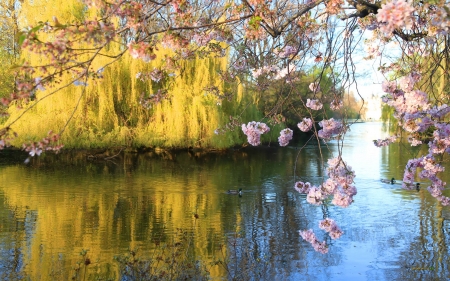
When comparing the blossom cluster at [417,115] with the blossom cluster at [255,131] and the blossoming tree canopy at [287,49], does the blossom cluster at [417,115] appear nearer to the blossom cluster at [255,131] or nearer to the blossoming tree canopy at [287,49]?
the blossoming tree canopy at [287,49]

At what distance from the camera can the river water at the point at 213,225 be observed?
5.16 m

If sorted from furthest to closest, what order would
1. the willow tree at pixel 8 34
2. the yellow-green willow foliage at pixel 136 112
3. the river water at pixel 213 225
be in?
the willow tree at pixel 8 34
the yellow-green willow foliage at pixel 136 112
the river water at pixel 213 225

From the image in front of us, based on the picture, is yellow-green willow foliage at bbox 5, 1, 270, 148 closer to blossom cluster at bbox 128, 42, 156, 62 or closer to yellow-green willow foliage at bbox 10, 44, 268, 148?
yellow-green willow foliage at bbox 10, 44, 268, 148

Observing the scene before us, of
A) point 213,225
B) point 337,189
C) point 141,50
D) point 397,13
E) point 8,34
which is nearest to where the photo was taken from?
point 397,13

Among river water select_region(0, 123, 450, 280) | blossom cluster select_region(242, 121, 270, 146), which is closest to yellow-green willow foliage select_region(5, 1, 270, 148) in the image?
river water select_region(0, 123, 450, 280)

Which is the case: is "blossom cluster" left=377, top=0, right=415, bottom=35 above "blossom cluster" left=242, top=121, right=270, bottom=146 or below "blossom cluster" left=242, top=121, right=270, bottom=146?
above

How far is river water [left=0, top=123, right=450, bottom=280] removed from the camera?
5.16 m

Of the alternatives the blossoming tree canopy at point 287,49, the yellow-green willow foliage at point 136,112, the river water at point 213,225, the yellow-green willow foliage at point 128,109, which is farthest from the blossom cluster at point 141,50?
the yellow-green willow foliage at point 136,112

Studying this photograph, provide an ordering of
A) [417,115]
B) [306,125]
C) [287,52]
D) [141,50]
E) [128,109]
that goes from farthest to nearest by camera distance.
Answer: [128,109], [287,52], [306,125], [417,115], [141,50]

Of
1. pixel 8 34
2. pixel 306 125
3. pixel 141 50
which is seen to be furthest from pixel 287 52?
pixel 8 34

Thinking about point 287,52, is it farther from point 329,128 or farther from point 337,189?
point 337,189

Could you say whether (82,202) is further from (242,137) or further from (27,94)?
(242,137)

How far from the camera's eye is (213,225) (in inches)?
280

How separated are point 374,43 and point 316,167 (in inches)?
414
